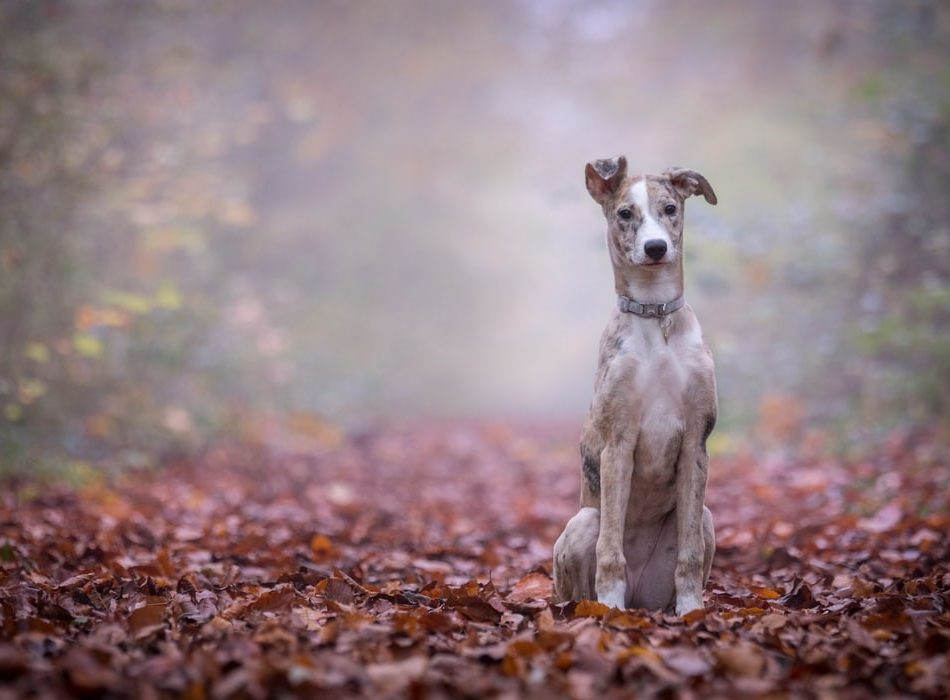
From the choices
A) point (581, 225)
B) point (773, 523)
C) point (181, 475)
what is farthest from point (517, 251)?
point (773, 523)

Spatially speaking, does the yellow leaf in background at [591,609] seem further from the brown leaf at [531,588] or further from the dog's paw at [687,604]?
the brown leaf at [531,588]

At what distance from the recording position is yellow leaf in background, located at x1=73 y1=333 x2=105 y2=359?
9.11 metres

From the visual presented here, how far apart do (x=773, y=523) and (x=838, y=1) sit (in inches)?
450

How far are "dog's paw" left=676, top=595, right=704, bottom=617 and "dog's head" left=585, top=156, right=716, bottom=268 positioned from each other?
1.47m

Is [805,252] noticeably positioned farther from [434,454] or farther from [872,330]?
[434,454]

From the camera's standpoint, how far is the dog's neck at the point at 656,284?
4.03m

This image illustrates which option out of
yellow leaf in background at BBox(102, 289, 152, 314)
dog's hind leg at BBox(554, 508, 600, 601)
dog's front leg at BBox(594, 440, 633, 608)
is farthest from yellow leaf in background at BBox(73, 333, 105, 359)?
dog's front leg at BBox(594, 440, 633, 608)

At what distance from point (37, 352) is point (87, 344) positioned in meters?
0.63

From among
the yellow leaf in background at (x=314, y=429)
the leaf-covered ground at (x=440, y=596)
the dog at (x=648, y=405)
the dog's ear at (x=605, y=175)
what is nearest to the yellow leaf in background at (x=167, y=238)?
the yellow leaf in background at (x=314, y=429)

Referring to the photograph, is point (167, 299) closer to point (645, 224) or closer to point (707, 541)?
point (645, 224)

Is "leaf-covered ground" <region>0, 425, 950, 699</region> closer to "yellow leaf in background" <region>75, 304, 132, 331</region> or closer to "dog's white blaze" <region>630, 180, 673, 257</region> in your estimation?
"dog's white blaze" <region>630, 180, 673, 257</region>

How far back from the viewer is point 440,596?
434 centimetres

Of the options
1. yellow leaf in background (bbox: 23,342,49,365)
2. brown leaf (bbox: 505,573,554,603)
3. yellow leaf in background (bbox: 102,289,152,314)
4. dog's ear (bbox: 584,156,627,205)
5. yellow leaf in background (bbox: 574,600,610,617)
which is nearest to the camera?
yellow leaf in background (bbox: 574,600,610,617)

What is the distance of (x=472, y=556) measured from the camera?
5.77 metres
